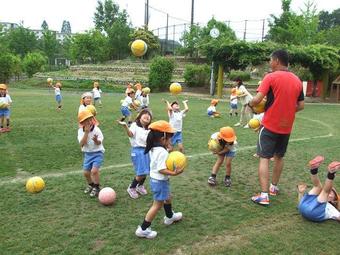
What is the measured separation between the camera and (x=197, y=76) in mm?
32562

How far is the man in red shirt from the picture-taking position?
5770mm

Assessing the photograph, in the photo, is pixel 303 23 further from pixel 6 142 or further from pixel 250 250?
pixel 250 250

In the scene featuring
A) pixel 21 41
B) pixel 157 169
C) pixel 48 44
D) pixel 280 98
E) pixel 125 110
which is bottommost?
pixel 125 110

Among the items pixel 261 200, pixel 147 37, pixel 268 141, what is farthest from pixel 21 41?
pixel 261 200

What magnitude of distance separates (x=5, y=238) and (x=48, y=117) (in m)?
10.8

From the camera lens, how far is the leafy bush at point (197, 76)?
32.5 m

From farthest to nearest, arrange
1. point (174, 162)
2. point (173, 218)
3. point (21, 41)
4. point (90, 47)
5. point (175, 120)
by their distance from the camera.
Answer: point (21, 41) < point (90, 47) < point (175, 120) < point (173, 218) < point (174, 162)

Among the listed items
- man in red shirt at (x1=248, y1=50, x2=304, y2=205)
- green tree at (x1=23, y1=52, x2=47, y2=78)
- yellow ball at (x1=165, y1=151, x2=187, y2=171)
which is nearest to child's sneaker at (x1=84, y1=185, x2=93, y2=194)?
yellow ball at (x1=165, y1=151, x2=187, y2=171)

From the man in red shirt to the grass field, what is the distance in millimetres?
744

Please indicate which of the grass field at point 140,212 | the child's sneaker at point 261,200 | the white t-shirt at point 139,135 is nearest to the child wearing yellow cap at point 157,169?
the grass field at point 140,212

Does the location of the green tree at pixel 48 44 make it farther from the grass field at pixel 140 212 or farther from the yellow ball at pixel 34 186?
the yellow ball at pixel 34 186

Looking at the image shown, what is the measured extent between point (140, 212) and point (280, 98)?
2583 millimetres

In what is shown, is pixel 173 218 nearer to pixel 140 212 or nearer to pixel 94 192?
pixel 140 212

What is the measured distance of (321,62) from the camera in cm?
2514
